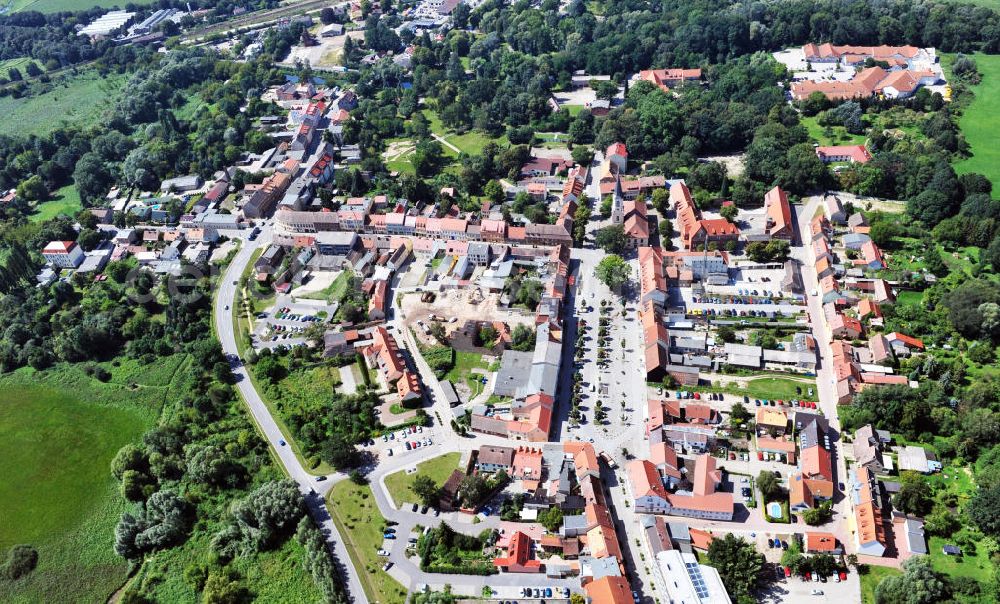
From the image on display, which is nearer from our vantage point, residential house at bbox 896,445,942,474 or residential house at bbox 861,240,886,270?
residential house at bbox 896,445,942,474

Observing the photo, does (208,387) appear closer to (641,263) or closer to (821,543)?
(641,263)

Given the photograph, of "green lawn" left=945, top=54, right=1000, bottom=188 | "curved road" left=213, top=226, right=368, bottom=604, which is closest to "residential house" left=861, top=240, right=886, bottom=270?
"green lawn" left=945, top=54, right=1000, bottom=188

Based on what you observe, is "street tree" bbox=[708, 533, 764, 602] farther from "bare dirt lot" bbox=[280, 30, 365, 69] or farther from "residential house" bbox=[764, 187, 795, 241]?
"bare dirt lot" bbox=[280, 30, 365, 69]

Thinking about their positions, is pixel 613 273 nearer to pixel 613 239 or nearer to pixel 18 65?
pixel 613 239

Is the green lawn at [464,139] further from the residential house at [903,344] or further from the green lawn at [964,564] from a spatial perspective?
the green lawn at [964,564]

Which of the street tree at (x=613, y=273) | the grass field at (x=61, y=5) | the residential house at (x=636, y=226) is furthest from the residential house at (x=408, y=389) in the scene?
the grass field at (x=61, y=5)
